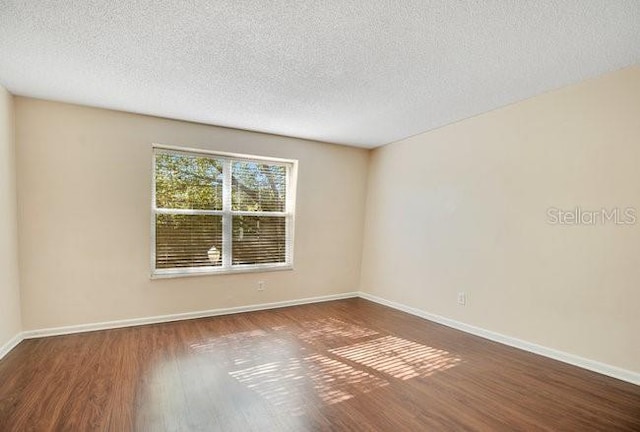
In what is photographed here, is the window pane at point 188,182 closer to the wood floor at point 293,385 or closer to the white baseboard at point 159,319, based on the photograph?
the white baseboard at point 159,319

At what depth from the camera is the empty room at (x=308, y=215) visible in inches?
78.7

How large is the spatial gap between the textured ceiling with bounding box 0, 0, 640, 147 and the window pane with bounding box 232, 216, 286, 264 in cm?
157

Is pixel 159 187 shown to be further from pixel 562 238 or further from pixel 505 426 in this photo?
pixel 562 238

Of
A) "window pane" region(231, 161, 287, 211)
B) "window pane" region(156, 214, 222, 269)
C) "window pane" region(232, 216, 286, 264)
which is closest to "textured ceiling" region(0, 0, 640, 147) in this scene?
"window pane" region(231, 161, 287, 211)

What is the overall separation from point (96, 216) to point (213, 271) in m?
1.42

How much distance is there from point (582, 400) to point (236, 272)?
3624mm

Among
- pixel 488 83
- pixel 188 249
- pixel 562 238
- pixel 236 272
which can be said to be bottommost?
pixel 236 272

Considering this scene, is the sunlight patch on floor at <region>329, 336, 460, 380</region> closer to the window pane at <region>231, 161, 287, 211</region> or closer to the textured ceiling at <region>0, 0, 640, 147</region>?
the window pane at <region>231, 161, 287, 211</region>

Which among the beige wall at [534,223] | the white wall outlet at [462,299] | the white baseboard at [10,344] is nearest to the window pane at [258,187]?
the beige wall at [534,223]

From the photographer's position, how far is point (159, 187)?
377cm

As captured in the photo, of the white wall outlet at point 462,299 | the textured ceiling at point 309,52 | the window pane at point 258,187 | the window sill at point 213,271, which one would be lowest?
the white wall outlet at point 462,299

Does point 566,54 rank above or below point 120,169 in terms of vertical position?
above

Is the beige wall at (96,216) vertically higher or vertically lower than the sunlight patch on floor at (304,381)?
higher

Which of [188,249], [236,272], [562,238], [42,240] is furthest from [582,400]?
[42,240]
